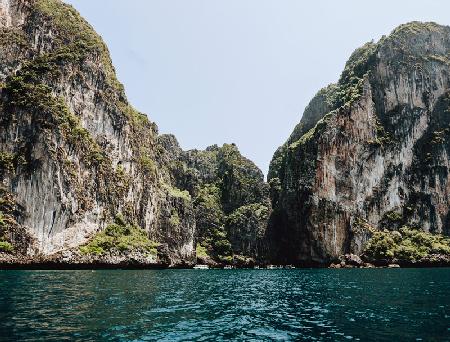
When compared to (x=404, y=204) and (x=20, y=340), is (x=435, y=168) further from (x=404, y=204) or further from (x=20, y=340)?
(x=20, y=340)

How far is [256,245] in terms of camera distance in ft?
495

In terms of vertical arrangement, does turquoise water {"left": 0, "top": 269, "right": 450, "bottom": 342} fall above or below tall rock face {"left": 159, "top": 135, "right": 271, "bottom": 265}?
below

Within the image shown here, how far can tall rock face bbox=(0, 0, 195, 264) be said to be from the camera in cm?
8969

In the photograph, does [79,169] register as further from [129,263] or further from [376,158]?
[376,158]

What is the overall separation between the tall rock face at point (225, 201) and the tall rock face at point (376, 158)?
928cm

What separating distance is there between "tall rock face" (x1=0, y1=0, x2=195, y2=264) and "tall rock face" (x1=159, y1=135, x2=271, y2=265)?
18.0 meters

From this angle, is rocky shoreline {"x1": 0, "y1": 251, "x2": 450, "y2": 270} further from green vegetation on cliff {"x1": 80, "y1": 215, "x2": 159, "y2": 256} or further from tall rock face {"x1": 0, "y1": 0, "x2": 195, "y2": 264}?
tall rock face {"x1": 0, "y1": 0, "x2": 195, "y2": 264}

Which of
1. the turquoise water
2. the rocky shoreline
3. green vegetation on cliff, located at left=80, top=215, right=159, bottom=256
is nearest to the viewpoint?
the turquoise water

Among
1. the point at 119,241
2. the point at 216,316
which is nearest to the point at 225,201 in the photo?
the point at 119,241

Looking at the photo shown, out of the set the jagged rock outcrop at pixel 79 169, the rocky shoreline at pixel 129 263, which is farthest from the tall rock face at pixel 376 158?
the jagged rock outcrop at pixel 79 169

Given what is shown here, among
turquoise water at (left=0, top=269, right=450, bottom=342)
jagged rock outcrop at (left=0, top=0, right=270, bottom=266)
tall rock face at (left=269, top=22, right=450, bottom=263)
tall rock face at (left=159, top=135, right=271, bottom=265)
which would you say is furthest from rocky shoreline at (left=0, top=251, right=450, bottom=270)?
turquoise water at (left=0, top=269, right=450, bottom=342)

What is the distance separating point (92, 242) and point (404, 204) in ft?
334

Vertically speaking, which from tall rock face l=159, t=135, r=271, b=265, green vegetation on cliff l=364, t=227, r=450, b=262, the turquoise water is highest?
tall rock face l=159, t=135, r=271, b=265

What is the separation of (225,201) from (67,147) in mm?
86105
